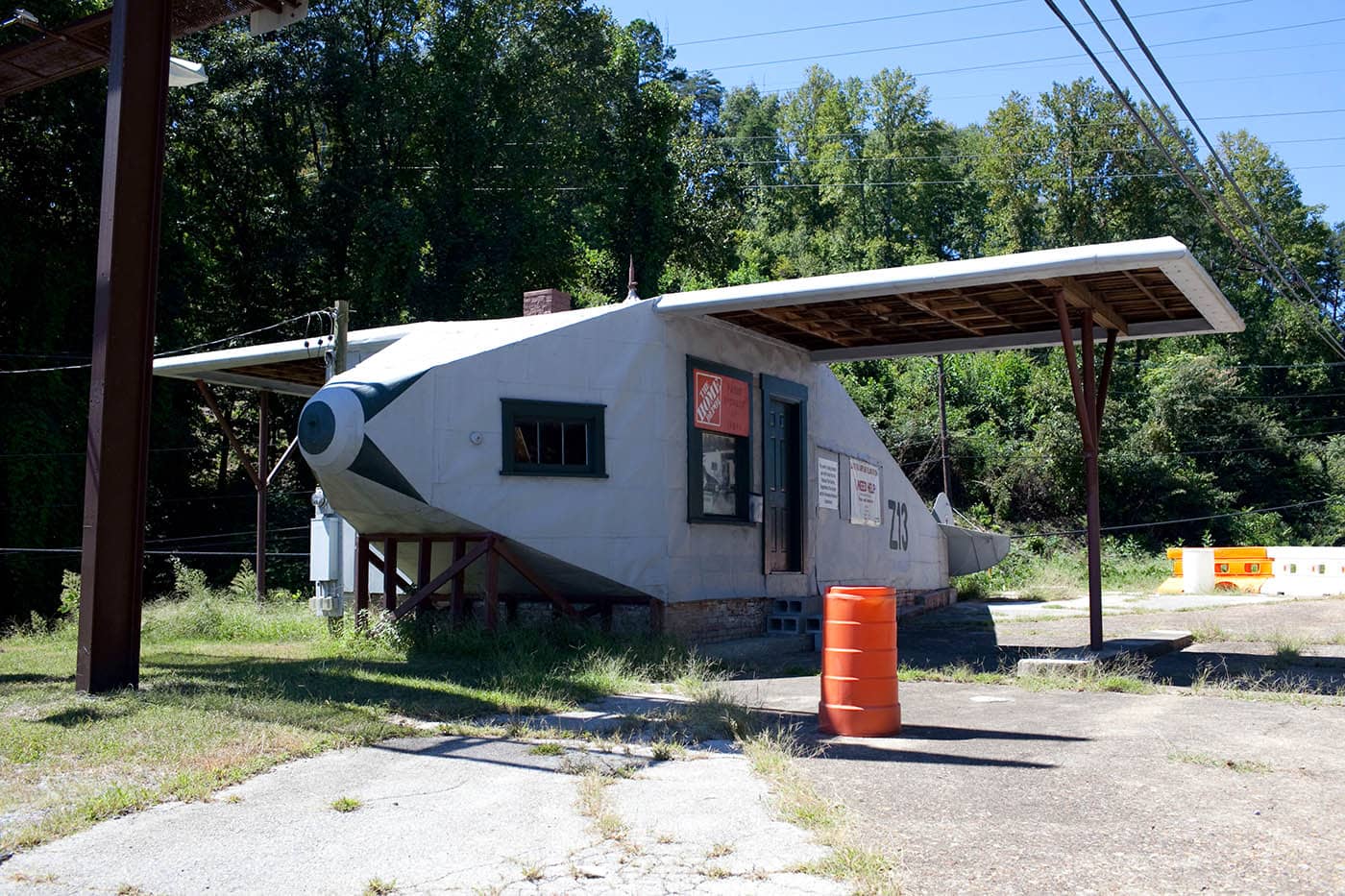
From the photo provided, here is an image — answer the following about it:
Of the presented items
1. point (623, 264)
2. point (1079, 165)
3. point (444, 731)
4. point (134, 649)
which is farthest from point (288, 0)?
point (1079, 165)

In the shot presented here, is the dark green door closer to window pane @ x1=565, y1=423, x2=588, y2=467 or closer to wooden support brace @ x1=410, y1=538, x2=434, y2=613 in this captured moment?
window pane @ x1=565, y1=423, x2=588, y2=467

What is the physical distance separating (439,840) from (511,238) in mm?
26041

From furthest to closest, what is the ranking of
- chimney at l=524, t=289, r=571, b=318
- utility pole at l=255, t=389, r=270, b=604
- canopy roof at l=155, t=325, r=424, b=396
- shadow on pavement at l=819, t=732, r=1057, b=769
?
utility pole at l=255, t=389, r=270, b=604
canopy roof at l=155, t=325, r=424, b=396
chimney at l=524, t=289, r=571, b=318
shadow on pavement at l=819, t=732, r=1057, b=769

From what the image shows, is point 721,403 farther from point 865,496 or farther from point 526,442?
point 865,496

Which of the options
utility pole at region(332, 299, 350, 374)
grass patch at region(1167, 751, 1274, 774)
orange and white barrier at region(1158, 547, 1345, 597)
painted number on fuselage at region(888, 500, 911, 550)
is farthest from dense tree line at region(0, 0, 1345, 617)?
grass patch at region(1167, 751, 1274, 774)

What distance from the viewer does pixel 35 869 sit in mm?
4875

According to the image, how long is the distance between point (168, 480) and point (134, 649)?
20.4m

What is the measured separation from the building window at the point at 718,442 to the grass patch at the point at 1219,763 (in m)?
7.24

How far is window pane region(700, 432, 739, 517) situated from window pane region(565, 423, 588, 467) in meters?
1.71

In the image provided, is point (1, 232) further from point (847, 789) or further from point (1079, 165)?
point (1079, 165)

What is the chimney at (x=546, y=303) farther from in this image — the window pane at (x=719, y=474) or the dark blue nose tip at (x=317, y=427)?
the dark blue nose tip at (x=317, y=427)

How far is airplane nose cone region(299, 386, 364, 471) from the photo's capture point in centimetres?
1112

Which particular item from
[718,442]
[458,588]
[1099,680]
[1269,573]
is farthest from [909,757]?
[1269,573]

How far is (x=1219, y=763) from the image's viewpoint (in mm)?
6969
